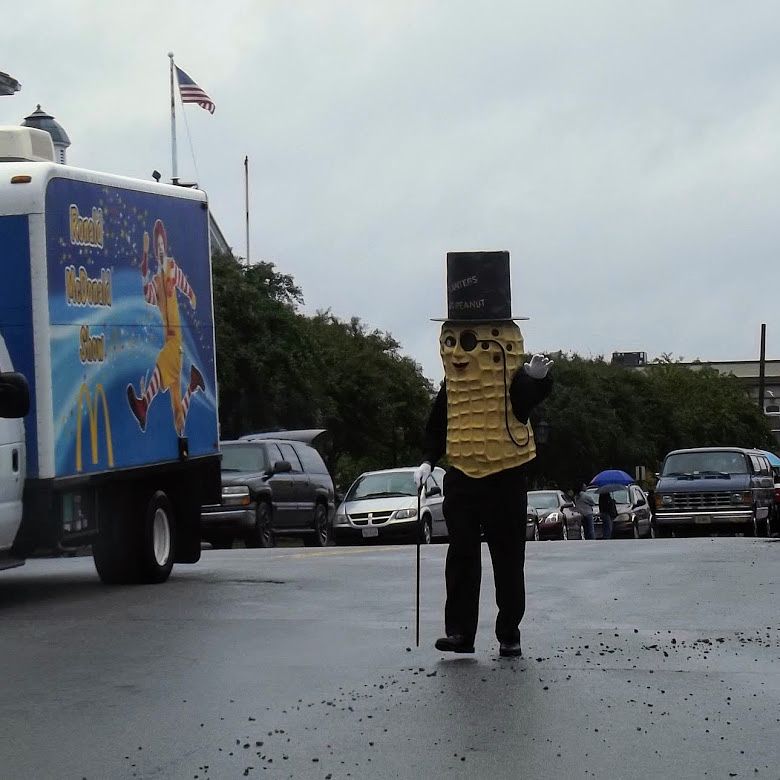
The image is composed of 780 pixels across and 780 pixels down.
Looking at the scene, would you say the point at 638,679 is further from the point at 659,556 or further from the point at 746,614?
the point at 659,556

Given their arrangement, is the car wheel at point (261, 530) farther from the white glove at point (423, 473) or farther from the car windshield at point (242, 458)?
the white glove at point (423, 473)

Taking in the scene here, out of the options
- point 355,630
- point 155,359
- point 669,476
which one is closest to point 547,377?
point 355,630

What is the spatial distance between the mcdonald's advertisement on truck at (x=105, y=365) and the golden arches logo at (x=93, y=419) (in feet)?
0.05

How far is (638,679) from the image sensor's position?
9047 millimetres

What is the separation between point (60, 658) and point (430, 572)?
22.0 feet

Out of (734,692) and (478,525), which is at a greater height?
(478,525)

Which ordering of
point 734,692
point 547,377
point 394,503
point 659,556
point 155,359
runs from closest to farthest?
1. point 734,692
2. point 547,377
3. point 155,359
4. point 659,556
5. point 394,503

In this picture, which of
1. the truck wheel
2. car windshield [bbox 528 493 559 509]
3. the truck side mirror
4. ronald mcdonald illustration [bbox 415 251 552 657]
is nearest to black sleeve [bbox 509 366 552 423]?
ronald mcdonald illustration [bbox 415 251 552 657]

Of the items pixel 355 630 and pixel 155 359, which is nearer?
pixel 355 630

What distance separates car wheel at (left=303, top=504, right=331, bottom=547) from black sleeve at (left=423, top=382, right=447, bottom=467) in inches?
742

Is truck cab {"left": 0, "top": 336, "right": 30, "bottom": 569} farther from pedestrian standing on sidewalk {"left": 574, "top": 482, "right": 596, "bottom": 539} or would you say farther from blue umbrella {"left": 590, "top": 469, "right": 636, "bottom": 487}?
blue umbrella {"left": 590, "top": 469, "right": 636, "bottom": 487}

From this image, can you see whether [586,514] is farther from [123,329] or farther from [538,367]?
[538,367]

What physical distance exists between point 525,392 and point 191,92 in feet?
111

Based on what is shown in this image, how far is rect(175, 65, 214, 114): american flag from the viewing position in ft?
139
